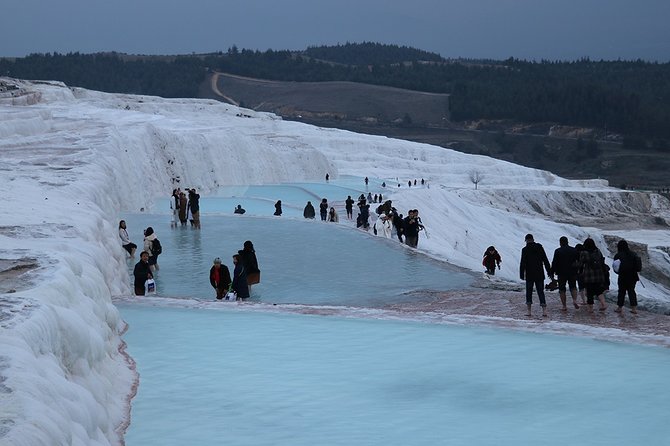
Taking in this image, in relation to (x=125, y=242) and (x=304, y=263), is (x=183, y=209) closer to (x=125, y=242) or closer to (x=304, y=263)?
(x=304, y=263)

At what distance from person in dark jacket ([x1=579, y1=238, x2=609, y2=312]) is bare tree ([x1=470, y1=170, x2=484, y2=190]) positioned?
133 feet

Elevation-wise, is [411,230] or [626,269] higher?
[626,269]

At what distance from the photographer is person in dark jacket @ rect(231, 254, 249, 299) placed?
37.4 feet

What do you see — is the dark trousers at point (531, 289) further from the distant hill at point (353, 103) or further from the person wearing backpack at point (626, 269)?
the distant hill at point (353, 103)

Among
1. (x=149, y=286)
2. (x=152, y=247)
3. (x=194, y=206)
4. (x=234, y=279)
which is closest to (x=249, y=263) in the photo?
(x=234, y=279)

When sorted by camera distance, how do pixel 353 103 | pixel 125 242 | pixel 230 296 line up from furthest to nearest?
pixel 353 103 → pixel 125 242 → pixel 230 296

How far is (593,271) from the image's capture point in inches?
404

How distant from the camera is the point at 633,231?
4462 cm

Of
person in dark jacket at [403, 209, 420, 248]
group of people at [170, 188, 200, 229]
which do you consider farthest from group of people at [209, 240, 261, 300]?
group of people at [170, 188, 200, 229]

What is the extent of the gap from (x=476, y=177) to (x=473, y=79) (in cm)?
9904

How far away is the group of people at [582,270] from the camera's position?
10.2 meters

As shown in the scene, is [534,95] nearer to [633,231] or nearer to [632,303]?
[633,231]

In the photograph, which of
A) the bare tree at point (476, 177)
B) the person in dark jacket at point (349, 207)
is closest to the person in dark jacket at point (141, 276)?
the person in dark jacket at point (349, 207)

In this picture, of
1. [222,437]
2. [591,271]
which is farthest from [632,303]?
[222,437]
